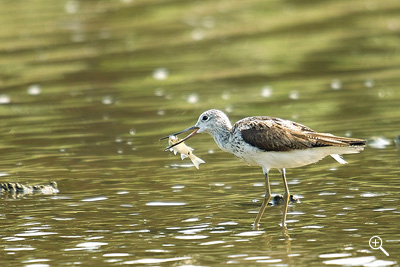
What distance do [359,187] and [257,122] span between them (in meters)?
2.01

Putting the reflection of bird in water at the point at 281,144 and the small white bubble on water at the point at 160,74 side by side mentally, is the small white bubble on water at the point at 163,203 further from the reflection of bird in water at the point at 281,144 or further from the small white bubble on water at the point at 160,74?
the small white bubble on water at the point at 160,74

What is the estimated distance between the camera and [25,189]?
43.7 ft

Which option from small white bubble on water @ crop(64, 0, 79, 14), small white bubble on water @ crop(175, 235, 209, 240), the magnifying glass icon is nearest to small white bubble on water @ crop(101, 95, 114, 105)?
small white bubble on water @ crop(175, 235, 209, 240)

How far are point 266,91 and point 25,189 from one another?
9.63 m

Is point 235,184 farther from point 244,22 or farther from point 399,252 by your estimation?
point 244,22

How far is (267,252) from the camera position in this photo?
9.91 m

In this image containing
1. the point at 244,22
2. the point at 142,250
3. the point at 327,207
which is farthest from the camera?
the point at 244,22

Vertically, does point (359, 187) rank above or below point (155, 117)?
below

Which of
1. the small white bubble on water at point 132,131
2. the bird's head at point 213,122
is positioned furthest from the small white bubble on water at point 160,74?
the bird's head at point 213,122

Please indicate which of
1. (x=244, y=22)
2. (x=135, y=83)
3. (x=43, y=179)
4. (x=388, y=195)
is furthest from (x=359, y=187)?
(x=244, y=22)

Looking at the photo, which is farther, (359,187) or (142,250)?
(359,187)

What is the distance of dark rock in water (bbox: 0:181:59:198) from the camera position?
43.5 ft

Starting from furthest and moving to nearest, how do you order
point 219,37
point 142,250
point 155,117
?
point 219,37 < point 155,117 < point 142,250

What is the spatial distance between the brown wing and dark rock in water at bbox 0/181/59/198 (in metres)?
3.22
